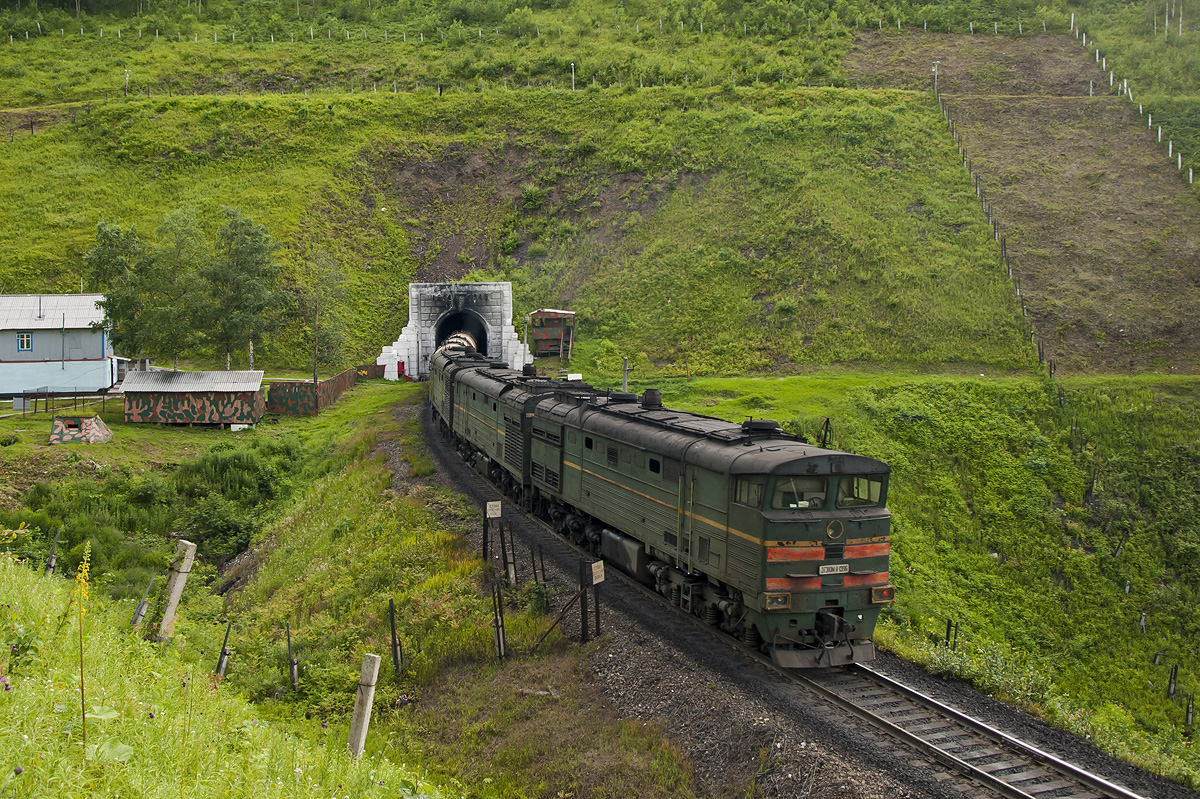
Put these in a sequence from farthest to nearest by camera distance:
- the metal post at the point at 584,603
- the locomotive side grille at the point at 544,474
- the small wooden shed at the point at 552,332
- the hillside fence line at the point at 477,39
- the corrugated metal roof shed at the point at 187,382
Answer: the hillside fence line at the point at 477,39
the small wooden shed at the point at 552,332
the corrugated metal roof shed at the point at 187,382
the locomotive side grille at the point at 544,474
the metal post at the point at 584,603

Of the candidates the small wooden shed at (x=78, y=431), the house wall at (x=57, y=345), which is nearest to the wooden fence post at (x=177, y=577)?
the small wooden shed at (x=78, y=431)

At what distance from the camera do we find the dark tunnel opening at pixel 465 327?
Answer: 57344mm

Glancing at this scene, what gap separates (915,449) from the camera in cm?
3441

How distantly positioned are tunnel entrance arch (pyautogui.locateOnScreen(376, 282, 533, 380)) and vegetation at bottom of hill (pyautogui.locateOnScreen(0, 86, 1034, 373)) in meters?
2.42

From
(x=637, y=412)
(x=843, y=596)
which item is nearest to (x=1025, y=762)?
(x=843, y=596)

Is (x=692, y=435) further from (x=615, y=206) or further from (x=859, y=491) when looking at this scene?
(x=615, y=206)

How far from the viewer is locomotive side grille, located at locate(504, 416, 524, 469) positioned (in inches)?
961

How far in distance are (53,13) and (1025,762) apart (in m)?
124

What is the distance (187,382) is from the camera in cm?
3853

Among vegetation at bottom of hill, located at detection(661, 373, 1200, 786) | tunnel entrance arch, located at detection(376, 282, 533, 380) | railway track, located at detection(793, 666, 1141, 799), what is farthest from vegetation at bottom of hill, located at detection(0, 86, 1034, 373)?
railway track, located at detection(793, 666, 1141, 799)

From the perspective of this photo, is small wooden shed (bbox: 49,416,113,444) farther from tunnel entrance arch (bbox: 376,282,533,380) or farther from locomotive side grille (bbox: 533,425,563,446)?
tunnel entrance arch (bbox: 376,282,533,380)

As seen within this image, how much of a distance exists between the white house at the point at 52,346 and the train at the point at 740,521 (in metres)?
33.6

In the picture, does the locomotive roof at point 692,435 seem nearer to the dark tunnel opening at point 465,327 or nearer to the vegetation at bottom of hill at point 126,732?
the vegetation at bottom of hill at point 126,732

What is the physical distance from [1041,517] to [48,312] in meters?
48.1
